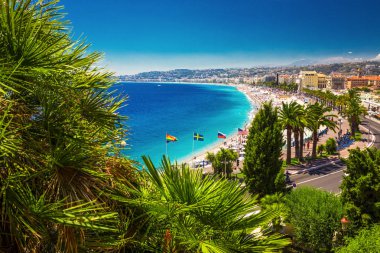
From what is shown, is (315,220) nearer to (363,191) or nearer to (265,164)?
(363,191)

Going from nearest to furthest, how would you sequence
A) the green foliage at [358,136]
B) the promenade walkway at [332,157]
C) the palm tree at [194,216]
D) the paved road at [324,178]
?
the palm tree at [194,216]
the paved road at [324,178]
the promenade walkway at [332,157]
the green foliage at [358,136]

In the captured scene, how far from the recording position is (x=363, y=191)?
46.4ft

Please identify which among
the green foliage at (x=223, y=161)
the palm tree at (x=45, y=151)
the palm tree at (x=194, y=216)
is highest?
the palm tree at (x=45, y=151)

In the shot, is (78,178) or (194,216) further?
(194,216)

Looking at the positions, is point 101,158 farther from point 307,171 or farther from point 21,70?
point 307,171

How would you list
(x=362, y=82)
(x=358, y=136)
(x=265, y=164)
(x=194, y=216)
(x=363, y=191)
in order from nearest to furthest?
(x=194, y=216), (x=363, y=191), (x=265, y=164), (x=358, y=136), (x=362, y=82)

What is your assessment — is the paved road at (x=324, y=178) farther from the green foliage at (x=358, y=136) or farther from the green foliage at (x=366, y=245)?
the green foliage at (x=358, y=136)

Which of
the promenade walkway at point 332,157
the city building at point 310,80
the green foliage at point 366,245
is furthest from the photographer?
the city building at point 310,80

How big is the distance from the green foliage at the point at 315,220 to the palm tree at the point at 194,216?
1193 cm

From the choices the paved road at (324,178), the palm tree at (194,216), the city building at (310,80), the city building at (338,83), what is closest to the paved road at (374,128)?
the paved road at (324,178)

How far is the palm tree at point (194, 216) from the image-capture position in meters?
2.98

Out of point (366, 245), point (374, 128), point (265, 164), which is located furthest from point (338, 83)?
point (366, 245)

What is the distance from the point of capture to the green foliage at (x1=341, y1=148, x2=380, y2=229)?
13820mm

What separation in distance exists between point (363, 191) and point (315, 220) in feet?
8.69
